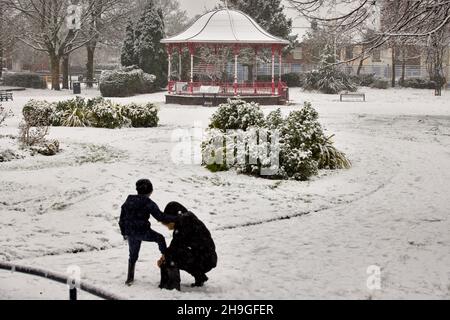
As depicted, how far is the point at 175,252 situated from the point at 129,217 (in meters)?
0.69

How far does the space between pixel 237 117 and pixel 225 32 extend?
2297cm

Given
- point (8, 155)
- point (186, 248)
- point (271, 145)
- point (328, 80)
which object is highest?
point (328, 80)

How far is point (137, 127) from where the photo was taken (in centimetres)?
2380

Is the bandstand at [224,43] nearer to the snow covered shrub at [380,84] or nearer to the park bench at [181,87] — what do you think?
the park bench at [181,87]

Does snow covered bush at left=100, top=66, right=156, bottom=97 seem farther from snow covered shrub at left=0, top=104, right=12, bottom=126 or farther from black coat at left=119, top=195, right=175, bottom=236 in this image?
black coat at left=119, top=195, right=175, bottom=236

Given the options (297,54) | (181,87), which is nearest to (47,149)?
(181,87)

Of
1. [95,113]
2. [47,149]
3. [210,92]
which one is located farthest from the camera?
[210,92]

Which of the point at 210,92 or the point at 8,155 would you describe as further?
the point at 210,92

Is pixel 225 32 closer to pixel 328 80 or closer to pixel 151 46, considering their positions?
pixel 151 46

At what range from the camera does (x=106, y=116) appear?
22.9 metres

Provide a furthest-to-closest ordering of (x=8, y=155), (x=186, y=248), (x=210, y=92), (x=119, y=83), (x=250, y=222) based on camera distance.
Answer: (x=119, y=83)
(x=210, y=92)
(x=8, y=155)
(x=250, y=222)
(x=186, y=248)

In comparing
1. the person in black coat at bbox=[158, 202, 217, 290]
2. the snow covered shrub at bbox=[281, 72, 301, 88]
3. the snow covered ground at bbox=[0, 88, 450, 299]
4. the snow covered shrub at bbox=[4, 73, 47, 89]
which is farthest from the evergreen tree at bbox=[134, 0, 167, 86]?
the person in black coat at bbox=[158, 202, 217, 290]

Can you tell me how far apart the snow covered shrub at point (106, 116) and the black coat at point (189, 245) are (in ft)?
53.6

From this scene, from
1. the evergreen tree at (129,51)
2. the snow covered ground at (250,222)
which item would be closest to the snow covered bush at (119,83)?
the evergreen tree at (129,51)
